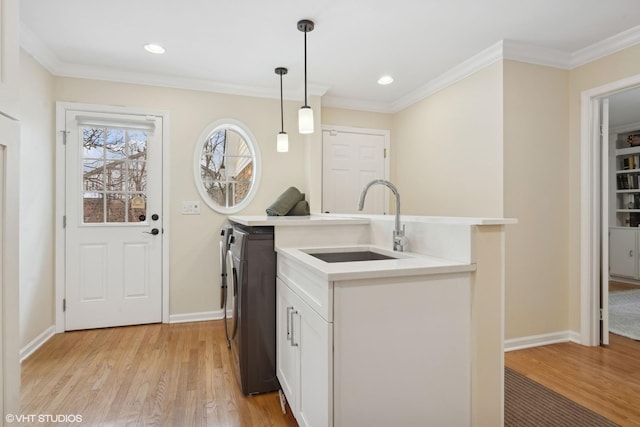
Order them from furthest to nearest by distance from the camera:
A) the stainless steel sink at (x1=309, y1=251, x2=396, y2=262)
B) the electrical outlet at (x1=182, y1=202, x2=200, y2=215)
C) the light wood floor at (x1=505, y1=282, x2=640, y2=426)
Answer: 1. the electrical outlet at (x1=182, y1=202, x2=200, y2=215)
2. the stainless steel sink at (x1=309, y1=251, x2=396, y2=262)
3. the light wood floor at (x1=505, y1=282, x2=640, y2=426)

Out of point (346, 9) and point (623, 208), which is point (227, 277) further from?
point (623, 208)

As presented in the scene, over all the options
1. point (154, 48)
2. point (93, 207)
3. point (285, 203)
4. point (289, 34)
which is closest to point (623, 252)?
point (285, 203)

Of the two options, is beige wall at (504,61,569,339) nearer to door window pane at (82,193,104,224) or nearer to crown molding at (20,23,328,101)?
crown molding at (20,23,328,101)

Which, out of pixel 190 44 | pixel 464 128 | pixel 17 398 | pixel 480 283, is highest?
pixel 190 44

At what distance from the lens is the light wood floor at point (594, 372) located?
6.22 feet

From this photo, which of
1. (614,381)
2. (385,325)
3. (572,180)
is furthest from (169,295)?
(572,180)

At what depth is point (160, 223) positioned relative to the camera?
3.28 meters

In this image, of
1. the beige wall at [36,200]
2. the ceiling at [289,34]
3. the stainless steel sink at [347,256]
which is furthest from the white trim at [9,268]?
the beige wall at [36,200]

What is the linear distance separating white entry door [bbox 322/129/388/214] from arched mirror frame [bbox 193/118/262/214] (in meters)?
0.85

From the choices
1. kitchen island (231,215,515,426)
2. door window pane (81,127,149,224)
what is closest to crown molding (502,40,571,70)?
kitchen island (231,215,515,426)

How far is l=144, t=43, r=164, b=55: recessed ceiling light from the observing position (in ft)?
8.79

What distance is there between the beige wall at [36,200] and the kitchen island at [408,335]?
234 cm

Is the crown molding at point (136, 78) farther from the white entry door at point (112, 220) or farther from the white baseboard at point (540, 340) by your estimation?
the white baseboard at point (540, 340)

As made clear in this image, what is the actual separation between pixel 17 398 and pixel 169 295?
7.96ft
